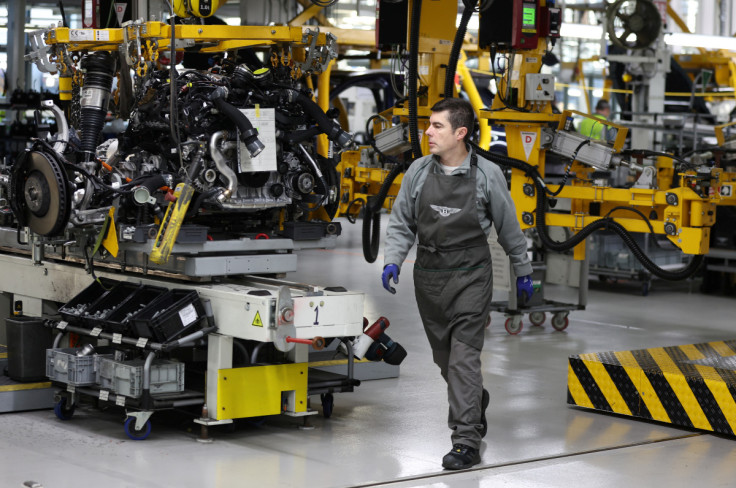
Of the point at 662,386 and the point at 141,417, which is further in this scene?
the point at 662,386

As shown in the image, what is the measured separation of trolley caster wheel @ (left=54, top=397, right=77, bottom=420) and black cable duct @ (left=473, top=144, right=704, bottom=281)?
357cm

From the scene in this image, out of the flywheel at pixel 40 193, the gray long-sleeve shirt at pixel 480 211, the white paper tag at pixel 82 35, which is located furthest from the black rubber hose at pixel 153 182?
the gray long-sleeve shirt at pixel 480 211

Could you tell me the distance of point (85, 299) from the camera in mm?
6098

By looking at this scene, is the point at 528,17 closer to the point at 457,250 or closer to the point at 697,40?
the point at 457,250

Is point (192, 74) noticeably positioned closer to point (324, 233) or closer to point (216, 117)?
point (216, 117)

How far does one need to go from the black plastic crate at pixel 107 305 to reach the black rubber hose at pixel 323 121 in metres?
1.29

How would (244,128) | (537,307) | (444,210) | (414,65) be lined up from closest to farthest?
(444,210) < (244,128) < (414,65) < (537,307)

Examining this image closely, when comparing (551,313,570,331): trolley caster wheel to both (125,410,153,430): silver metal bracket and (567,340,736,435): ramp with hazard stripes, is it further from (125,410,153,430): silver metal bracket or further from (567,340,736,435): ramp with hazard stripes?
(125,410,153,430): silver metal bracket

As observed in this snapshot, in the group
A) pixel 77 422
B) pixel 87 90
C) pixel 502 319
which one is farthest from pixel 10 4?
pixel 77 422

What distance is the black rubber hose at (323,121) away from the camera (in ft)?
19.6

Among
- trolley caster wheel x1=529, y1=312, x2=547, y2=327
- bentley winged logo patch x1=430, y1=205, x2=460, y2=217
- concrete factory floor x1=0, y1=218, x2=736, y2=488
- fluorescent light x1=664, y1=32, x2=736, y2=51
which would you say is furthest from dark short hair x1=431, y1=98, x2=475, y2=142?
fluorescent light x1=664, y1=32, x2=736, y2=51

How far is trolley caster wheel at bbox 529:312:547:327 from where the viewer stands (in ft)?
31.6

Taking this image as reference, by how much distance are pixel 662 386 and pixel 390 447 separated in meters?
1.59

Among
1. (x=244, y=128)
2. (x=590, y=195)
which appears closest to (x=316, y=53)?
(x=244, y=128)
